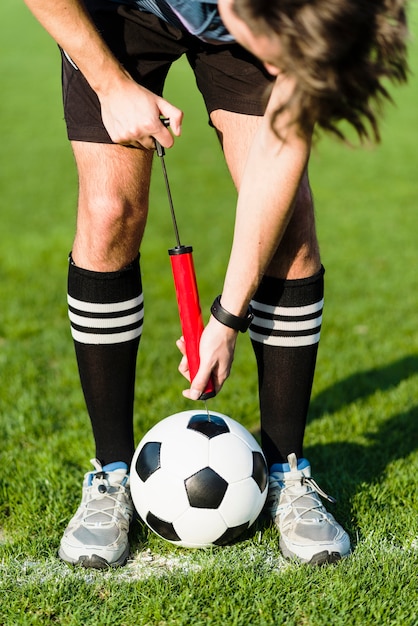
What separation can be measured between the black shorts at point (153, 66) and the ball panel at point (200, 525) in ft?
3.84

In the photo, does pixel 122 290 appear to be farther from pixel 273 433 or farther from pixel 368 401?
pixel 368 401

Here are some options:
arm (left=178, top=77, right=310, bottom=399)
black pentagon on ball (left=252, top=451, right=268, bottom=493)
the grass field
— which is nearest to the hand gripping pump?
arm (left=178, top=77, right=310, bottom=399)

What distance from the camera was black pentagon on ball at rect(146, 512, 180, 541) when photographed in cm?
244

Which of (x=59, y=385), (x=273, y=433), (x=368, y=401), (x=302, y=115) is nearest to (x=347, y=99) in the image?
(x=302, y=115)

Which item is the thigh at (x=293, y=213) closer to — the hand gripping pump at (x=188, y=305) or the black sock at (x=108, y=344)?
the hand gripping pump at (x=188, y=305)

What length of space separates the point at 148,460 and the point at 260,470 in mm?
353

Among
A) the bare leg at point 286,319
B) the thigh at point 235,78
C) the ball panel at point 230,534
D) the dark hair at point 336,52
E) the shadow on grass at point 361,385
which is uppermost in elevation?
the dark hair at point 336,52

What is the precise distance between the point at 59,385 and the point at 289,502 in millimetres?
1825

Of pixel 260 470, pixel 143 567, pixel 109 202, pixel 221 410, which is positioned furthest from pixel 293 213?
pixel 221 410

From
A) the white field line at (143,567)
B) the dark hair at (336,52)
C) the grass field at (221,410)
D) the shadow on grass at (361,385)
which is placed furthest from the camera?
the shadow on grass at (361,385)

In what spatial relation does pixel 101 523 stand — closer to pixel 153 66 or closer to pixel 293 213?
pixel 293 213

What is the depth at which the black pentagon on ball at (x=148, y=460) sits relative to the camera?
2.50m

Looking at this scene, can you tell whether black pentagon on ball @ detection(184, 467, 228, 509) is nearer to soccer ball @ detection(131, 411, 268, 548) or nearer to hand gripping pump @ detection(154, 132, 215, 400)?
soccer ball @ detection(131, 411, 268, 548)

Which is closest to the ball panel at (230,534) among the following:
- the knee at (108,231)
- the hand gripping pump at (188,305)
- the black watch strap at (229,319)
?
the hand gripping pump at (188,305)
